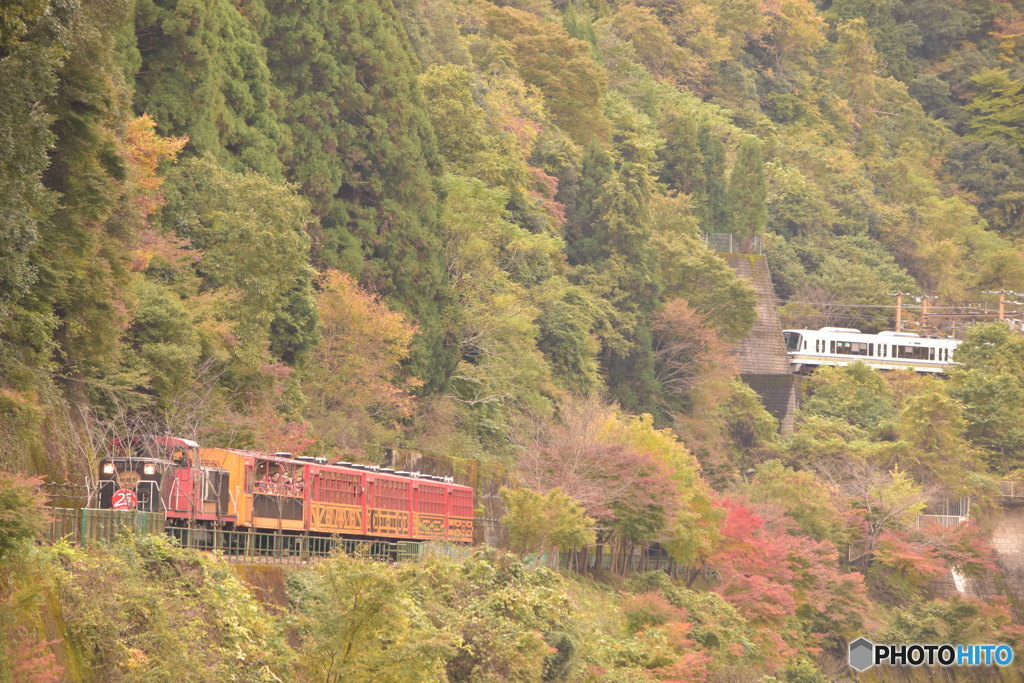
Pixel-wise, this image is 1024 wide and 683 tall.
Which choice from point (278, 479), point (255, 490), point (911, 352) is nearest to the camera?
point (255, 490)

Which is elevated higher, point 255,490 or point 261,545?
point 255,490

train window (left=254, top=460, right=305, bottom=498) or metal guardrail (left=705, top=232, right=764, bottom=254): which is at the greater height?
metal guardrail (left=705, top=232, right=764, bottom=254)

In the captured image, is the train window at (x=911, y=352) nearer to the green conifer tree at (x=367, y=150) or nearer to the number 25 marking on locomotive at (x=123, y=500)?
the green conifer tree at (x=367, y=150)

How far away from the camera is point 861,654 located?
47562 millimetres

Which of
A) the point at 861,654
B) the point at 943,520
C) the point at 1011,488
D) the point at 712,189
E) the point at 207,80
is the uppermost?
the point at 712,189

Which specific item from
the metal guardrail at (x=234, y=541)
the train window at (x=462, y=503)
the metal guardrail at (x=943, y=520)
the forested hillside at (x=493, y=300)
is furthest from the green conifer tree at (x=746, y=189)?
the metal guardrail at (x=234, y=541)

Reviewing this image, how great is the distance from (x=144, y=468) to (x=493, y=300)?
23.0 metres

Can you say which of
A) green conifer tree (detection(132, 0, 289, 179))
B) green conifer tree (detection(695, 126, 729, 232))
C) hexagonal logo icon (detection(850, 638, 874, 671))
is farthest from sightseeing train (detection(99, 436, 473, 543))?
green conifer tree (detection(695, 126, 729, 232))

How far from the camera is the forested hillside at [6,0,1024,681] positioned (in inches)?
992

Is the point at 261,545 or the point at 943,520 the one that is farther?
the point at 943,520

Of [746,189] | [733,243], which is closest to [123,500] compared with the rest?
[733,243]

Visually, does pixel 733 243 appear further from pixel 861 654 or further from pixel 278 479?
pixel 278 479

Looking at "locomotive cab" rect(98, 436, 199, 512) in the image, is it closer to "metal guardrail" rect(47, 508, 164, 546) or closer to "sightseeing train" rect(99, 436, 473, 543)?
"sightseeing train" rect(99, 436, 473, 543)

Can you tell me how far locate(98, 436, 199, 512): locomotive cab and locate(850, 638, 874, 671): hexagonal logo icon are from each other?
27369 mm
